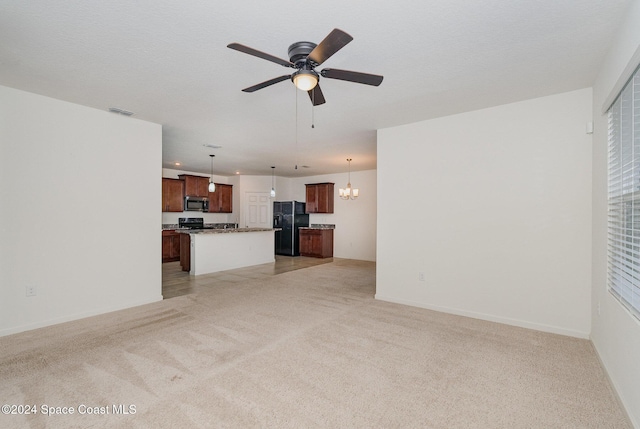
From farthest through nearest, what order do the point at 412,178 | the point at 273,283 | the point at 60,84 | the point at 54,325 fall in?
the point at 273,283 < the point at 412,178 < the point at 54,325 < the point at 60,84

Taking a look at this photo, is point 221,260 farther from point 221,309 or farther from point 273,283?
point 221,309

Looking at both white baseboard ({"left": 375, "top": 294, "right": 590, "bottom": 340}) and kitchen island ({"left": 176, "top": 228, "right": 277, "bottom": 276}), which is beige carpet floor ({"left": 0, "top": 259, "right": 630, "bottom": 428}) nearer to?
white baseboard ({"left": 375, "top": 294, "right": 590, "bottom": 340})

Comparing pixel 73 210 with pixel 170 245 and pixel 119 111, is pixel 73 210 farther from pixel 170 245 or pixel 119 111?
pixel 170 245

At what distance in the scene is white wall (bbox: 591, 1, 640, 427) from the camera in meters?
1.80

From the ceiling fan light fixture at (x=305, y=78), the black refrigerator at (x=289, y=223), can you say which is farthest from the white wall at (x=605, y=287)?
the black refrigerator at (x=289, y=223)

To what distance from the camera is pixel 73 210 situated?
3.57 meters

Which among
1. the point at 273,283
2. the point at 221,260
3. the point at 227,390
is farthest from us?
the point at 221,260

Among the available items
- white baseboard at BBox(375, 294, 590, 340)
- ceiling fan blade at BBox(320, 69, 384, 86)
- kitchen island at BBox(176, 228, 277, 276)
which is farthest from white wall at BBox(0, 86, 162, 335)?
white baseboard at BBox(375, 294, 590, 340)

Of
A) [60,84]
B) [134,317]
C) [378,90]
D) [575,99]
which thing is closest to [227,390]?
[134,317]

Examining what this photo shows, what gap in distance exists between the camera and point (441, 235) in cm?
398

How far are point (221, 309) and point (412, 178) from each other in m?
3.30

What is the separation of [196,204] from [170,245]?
1.43 m

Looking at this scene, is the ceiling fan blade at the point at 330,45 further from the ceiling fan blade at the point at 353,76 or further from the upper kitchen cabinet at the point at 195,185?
the upper kitchen cabinet at the point at 195,185

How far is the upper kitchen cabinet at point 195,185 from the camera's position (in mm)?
8430
